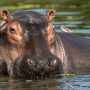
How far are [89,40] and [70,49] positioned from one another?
A: 1025mm

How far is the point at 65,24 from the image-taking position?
17.2 metres

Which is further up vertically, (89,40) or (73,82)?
(89,40)

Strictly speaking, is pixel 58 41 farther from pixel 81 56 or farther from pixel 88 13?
pixel 88 13

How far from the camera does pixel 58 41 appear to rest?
37.5 feet

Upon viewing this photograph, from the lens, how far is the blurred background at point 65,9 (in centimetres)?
1714

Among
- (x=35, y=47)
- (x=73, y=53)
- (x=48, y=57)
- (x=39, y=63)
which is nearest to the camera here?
(x=39, y=63)

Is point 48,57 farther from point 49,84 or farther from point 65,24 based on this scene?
point 65,24

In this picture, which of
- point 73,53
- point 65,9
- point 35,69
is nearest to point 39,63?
point 35,69

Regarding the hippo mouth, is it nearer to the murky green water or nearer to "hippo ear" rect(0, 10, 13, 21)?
the murky green water

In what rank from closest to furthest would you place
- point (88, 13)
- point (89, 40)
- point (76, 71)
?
point (76, 71)
point (89, 40)
point (88, 13)

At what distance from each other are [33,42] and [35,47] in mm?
114

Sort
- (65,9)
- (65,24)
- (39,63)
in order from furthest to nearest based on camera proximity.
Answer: (65,9)
(65,24)
(39,63)

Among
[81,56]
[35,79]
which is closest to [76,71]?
[81,56]

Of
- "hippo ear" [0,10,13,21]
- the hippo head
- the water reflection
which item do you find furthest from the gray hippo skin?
"hippo ear" [0,10,13,21]
